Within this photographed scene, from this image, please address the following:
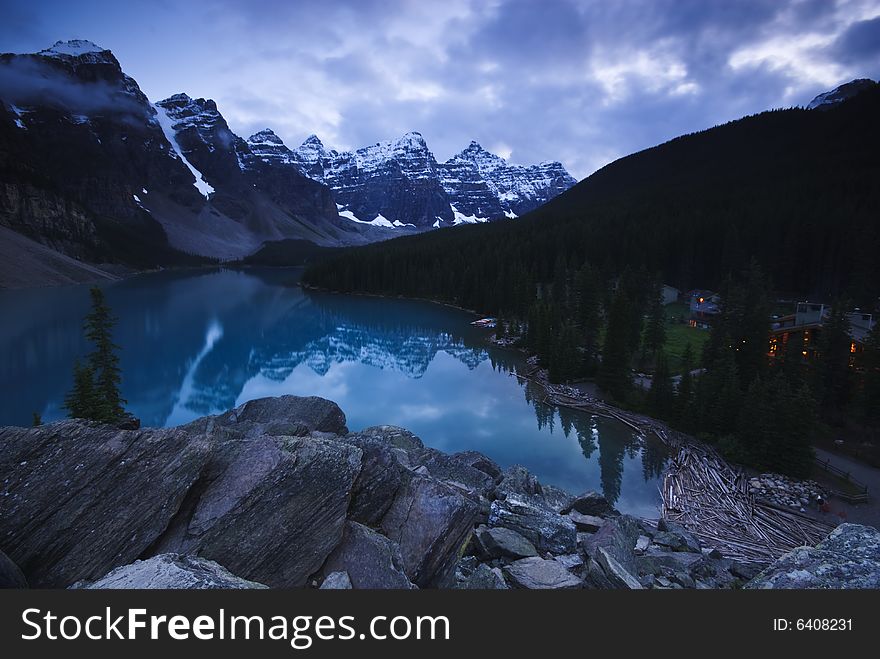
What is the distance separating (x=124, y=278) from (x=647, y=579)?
208 meters

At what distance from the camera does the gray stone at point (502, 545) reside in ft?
40.0

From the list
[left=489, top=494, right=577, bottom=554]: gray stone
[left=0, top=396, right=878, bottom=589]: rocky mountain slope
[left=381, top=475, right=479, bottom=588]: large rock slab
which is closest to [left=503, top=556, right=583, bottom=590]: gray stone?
[left=0, top=396, right=878, bottom=589]: rocky mountain slope

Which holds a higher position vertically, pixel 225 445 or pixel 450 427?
pixel 225 445

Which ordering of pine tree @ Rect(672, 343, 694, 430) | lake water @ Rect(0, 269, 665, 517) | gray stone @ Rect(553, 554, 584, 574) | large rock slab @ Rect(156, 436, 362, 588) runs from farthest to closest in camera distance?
pine tree @ Rect(672, 343, 694, 430)
lake water @ Rect(0, 269, 665, 517)
gray stone @ Rect(553, 554, 584, 574)
large rock slab @ Rect(156, 436, 362, 588)

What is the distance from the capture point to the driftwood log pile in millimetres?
20781

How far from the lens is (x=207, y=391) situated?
46938 millimetres

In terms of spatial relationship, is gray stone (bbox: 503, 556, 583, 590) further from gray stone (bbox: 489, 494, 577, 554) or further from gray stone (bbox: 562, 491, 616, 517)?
gray stone (bbox: 562, 491, 616, 517)

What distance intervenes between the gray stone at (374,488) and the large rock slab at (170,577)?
12.9ft

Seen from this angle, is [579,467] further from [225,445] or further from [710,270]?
[710,270]

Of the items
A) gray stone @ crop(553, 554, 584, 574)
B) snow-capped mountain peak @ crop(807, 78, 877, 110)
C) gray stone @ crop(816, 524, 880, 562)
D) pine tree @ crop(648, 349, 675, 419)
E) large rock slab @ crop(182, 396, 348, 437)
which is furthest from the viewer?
snow-capped mountain peak @ crop(807, 78, 877, 110)

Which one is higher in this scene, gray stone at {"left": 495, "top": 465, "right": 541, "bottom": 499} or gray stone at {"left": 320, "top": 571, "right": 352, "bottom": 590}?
gray stone at {"left": 320, "top": 571, "right": 352, "bottom": 590}

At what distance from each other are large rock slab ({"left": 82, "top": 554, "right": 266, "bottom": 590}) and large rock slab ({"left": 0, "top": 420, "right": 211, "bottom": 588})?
153 cm

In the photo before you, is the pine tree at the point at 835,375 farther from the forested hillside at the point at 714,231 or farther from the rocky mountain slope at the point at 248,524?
the forested hillside at the point at 714,231

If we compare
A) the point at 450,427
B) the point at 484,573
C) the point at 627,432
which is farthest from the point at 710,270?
the point at 484,573
